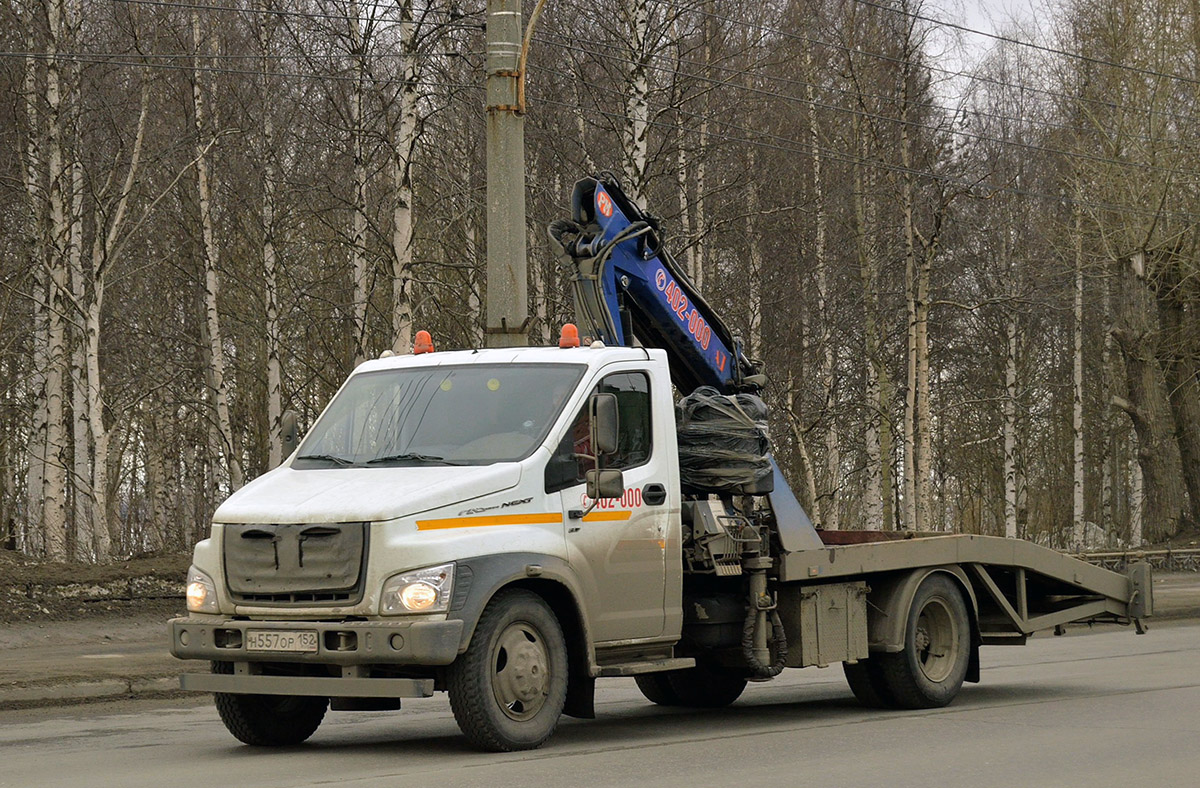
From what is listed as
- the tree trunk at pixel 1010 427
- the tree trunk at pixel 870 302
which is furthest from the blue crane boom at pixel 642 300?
the tree trunk at pixel 1010 427

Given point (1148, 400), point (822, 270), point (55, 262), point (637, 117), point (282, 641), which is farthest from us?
point (1148, 400)

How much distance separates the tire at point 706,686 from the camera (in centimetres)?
1229

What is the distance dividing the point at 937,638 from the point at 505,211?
514 cm

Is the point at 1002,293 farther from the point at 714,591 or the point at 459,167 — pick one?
the point at 714,591

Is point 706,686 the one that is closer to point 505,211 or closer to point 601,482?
point 601,482

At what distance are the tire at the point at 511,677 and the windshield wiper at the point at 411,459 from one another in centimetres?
91

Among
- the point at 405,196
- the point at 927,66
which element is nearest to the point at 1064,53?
the point at 927,66

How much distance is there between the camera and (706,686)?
1232 centimetres

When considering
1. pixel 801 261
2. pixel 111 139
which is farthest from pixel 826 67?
pixel 111 139

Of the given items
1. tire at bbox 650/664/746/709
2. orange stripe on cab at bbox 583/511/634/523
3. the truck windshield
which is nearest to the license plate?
the truck windshield

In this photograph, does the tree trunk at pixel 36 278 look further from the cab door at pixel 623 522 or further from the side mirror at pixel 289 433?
the cab door at pixel 623 522

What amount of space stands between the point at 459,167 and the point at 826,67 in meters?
8.51

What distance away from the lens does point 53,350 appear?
76.3 feet

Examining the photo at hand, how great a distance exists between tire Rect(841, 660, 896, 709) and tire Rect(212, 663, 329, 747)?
4.02m
